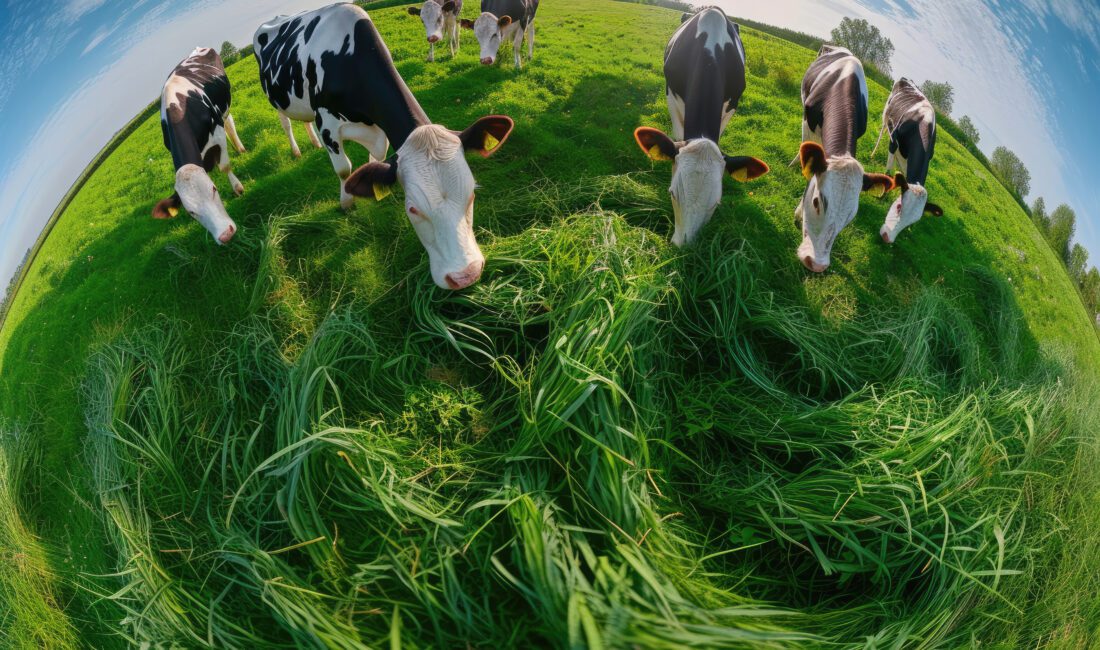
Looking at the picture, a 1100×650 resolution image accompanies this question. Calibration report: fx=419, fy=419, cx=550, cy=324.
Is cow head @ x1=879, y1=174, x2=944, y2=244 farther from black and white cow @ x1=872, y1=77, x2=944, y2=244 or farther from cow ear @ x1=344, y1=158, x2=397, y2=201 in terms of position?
cow ear @ x1=344, y1=158, x2=397, y2=201

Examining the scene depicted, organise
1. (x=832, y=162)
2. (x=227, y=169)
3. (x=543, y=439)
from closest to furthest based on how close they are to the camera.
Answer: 1. (x=543, y=439)
2. (x=832, y=162)
3. (x=227, y=169)

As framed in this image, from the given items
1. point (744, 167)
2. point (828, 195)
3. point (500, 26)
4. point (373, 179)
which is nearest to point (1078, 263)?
point (828, 195)

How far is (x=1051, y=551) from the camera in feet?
6.87

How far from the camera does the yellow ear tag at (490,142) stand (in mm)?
3122

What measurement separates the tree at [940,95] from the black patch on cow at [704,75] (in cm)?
271

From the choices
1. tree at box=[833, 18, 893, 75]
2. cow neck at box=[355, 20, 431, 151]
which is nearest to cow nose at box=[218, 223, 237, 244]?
cow neck at box=[355, 20, 431, 151]

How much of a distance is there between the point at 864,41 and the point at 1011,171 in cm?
227

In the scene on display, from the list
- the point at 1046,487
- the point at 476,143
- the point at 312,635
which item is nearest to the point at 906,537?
the point at 1046,487

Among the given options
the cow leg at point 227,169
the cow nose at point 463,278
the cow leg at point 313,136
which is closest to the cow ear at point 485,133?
the cow nose at point 463,278

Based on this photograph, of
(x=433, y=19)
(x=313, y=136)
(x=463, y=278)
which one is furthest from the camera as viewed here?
(x=433, y=19)

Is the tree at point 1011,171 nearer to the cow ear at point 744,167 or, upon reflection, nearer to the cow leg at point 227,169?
the cow ear at point 744,167

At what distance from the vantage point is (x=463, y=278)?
268 cm

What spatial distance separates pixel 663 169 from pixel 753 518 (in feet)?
11.6

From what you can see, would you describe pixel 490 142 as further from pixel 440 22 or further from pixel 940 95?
pixel 940 95
